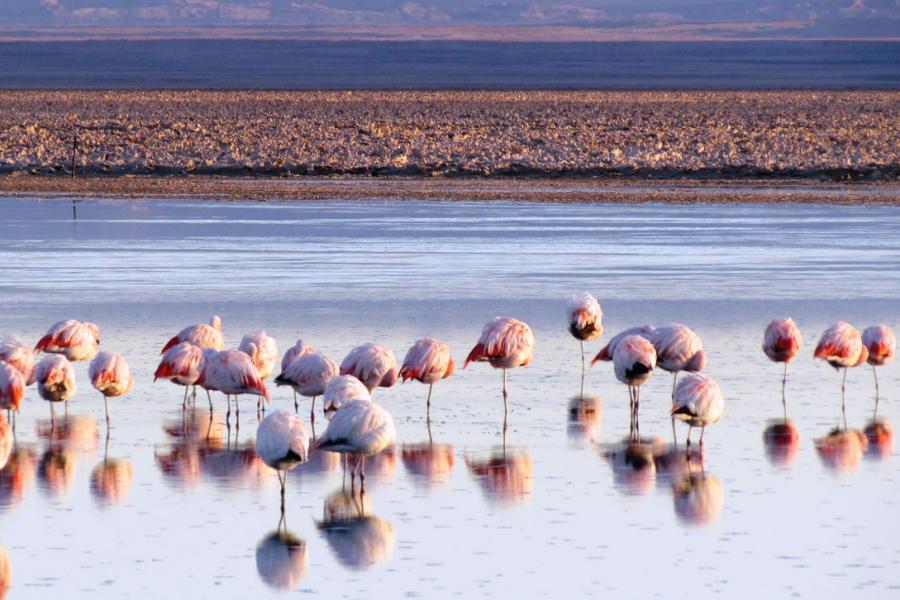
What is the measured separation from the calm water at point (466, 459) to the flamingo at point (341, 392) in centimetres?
35

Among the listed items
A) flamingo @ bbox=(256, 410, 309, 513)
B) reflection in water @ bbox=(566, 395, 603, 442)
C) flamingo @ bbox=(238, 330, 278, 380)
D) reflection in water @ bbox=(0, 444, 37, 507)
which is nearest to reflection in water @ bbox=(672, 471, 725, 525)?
reflection in water @ bbox=(566, 395, 603, 442)

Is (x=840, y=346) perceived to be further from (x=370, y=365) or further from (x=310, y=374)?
(x=310, y=374)

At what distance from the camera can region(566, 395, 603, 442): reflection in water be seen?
9438mm

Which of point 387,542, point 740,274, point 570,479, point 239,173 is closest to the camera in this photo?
point 387,542

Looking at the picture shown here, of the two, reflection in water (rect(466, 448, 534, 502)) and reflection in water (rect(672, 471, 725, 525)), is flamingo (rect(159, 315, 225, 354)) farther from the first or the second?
reflection in water (rect(672, 471, 725, 525))

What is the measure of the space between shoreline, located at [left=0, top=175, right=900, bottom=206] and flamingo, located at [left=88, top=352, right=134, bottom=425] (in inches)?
699

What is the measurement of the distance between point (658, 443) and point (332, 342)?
11.9 ft

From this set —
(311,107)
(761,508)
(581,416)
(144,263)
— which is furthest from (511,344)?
(311,107)

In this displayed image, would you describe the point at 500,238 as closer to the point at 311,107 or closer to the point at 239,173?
the point at 239,173

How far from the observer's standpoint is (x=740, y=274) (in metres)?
16.7

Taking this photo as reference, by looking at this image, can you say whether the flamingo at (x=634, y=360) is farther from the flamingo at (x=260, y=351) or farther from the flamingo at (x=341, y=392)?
the flamingo at (x=260, y=351)

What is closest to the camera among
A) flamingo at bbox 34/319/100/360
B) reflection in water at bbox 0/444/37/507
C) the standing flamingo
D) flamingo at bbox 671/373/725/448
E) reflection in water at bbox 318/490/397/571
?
reflection in water at bbox 318/490/397/571

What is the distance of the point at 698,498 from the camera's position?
7.95 metres

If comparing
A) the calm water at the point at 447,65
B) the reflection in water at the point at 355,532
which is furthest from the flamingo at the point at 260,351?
the calm water at the point at 447,65
